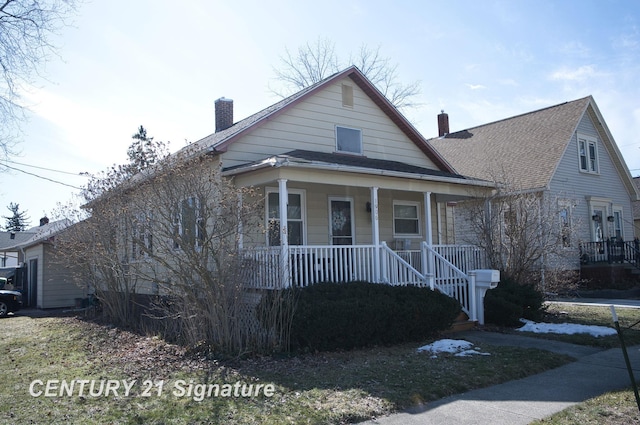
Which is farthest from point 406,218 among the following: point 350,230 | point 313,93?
point 313,93

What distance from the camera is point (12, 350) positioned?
10.5 m

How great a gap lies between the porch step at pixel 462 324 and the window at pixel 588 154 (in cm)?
1388

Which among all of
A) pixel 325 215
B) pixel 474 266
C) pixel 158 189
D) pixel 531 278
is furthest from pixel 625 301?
pixel 158 189

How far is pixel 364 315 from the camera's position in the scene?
9.34 meters

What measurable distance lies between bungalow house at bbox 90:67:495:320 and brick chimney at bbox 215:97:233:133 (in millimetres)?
Answer: 33

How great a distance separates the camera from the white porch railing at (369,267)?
10.2 m

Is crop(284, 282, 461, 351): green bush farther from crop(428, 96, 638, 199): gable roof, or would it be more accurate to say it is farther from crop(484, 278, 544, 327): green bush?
crop(428, 96, 638, 199): gable roof

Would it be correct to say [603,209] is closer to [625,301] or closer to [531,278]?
[625,301]

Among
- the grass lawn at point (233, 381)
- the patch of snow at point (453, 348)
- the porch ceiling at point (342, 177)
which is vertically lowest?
the grass lawn at point (233, 381)

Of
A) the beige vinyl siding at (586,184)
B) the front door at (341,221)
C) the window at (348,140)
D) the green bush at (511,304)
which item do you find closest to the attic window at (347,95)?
the window at (348,140)

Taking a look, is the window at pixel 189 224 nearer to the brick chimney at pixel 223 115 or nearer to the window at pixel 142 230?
the window at pixel 142 230

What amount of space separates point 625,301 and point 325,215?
33.4 ft

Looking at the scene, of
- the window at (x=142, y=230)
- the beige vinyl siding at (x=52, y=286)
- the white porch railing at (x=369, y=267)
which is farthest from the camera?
the beige vinyl siding at (x=52, y=286)

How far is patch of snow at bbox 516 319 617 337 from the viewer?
10.7 metres
